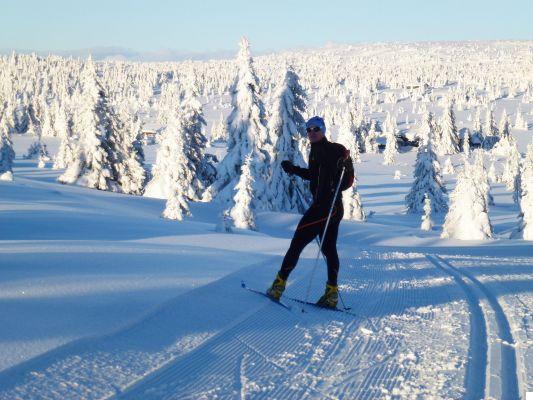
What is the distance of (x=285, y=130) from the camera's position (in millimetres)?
30422

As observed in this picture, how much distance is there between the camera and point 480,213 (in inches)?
1406

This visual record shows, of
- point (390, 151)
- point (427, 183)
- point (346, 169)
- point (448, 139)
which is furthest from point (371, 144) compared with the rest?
point (346, 169)

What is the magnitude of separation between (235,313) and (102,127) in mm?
35902

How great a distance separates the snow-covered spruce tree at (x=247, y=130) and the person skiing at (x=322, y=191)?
2342 cm

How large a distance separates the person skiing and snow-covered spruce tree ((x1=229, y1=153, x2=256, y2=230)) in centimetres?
1661

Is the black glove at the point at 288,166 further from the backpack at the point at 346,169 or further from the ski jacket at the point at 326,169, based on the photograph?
the backpack at the point at 346,169

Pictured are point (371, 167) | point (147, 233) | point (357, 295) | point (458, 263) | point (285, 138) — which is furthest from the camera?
point (371, 167)

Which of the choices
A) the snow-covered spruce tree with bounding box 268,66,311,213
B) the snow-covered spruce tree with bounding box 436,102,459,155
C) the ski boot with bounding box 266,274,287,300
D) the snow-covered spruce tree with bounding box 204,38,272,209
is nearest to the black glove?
the ski boot with bounding box 266,274,287,300

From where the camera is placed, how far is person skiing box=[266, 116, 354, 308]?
211 inches

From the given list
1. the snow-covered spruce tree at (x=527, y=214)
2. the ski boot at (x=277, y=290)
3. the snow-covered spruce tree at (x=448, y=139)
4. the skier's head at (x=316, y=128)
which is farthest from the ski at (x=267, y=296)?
the snow-covered spruce tree at (x=448, y=139)

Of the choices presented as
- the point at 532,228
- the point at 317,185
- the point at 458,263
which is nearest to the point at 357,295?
the point at 317,185

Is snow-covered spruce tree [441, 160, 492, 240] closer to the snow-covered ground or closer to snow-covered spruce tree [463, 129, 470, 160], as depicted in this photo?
snow-covered spruce tree [463, 129, 470, 160]

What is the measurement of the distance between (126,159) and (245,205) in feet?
71.1

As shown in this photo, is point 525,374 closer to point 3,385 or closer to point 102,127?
point 3,385
